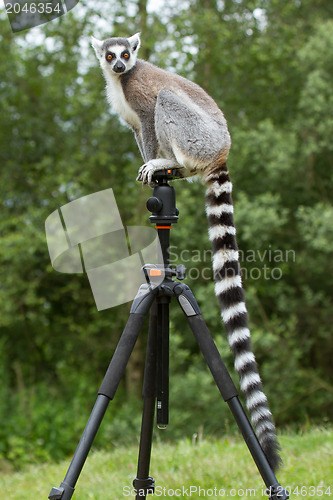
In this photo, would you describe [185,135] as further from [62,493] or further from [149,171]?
[62,493]

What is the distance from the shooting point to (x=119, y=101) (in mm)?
2500

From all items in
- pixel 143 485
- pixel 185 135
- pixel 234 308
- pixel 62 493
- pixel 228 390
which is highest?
pixel 185 135

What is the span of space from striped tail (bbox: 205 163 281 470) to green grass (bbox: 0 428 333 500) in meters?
0.86

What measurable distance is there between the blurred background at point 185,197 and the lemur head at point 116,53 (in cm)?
414

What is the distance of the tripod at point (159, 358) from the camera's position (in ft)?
5.94

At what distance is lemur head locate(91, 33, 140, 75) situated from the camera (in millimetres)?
2365

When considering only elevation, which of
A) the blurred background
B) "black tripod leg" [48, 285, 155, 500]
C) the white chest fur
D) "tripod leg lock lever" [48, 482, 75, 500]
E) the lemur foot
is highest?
the white chest fur

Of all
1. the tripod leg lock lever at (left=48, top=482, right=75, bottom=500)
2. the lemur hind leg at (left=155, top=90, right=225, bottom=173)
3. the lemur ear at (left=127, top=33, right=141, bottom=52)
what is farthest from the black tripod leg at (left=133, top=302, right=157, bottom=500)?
the lemur ear at (left=127, top=33, right=141, bottom=52)

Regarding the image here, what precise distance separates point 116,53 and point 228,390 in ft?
5.18

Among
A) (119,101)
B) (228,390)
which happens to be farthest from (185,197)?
(228,390)

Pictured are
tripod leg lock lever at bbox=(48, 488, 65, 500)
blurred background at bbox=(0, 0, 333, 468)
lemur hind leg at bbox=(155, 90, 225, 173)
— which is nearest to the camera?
tripod leg lock lever at bbox=(48, 488, 65, 500)

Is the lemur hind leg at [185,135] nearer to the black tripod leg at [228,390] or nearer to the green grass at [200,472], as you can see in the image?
the black tripod leg at [228,390]

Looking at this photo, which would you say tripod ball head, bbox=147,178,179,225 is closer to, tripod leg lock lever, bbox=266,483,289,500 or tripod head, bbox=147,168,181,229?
tripod head, bbox=147,168,181,229

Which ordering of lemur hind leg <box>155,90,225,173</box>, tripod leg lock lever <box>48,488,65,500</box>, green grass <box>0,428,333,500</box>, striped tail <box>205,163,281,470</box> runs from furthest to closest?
1. green grass <box>0,428,333,500</box>
2. lemur hind leg <box>155,90,225,173</box>
3. striped tail <box>205,163,281,470</box>
4. tripod leg lock lever <box>48,488,65,500</box>
